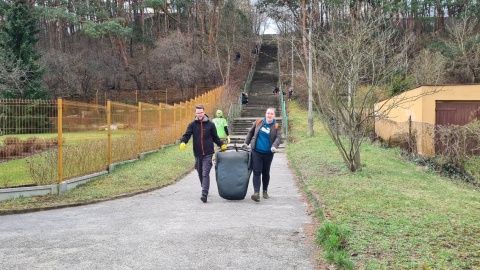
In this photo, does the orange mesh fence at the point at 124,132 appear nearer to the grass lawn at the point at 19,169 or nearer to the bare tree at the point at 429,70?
the grass lawn at the point at 19,169

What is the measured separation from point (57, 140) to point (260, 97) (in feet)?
102

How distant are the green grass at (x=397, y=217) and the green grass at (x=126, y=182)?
12.0 ft

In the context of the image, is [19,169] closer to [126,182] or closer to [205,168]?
[126,182]

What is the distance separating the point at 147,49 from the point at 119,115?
→ 35455 mm

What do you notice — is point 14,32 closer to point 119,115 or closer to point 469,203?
point 119,115

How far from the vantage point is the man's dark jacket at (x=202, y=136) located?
8.53m

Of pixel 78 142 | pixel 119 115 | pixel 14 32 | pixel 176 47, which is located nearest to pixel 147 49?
pixel 176 47

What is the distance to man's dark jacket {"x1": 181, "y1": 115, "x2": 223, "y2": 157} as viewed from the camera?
8.53 metres

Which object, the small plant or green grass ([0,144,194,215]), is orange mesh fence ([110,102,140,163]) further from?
the small plant

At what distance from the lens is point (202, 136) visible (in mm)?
8562

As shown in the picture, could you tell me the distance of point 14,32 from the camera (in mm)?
26750

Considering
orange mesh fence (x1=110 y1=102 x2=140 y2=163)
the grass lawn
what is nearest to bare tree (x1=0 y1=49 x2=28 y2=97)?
orange mesh fence (x1=110 y1=102 x2=140 y2=163)

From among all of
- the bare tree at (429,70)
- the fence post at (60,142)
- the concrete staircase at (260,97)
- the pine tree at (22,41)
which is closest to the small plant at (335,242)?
the fence post at (60,142)

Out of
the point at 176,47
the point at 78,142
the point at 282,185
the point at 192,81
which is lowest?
the point at 282,185
